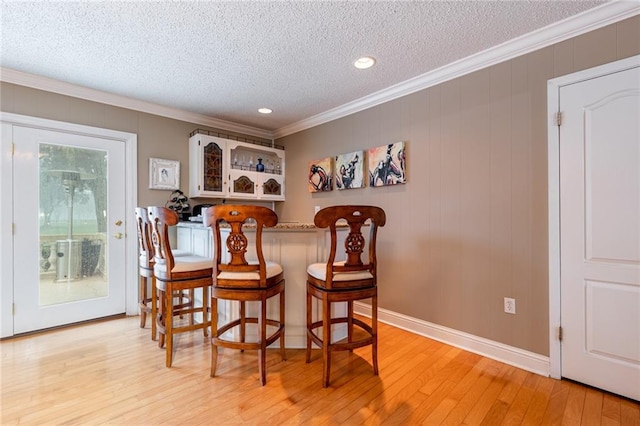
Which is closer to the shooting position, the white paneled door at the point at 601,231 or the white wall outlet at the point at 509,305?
the white paneled door at the point at 601,231

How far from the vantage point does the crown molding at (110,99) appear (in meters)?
2.62

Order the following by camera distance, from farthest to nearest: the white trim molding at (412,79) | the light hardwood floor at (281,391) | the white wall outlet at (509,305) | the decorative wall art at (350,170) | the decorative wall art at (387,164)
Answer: the decorative wall art at (350,170) → the decorative wall art at (387,164) → the white wall outlet at (509,305) → the white trim molding at (412,79) → the light hardwood floor at (281,391)

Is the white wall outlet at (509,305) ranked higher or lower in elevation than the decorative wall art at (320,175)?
lower

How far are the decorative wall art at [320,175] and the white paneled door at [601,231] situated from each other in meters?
2.26

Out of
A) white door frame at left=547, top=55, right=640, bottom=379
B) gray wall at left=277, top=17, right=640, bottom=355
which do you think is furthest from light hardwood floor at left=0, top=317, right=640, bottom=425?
gray wall at left=277, top=17, right=640, bottom=355

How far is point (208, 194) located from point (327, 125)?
5.71 ft

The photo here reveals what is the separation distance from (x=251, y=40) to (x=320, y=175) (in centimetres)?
187

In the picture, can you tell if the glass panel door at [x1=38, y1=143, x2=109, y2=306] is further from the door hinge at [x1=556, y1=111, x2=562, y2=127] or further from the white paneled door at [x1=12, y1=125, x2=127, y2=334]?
the door hinge at [x1=556, y1=111, x2=562, y2=127]

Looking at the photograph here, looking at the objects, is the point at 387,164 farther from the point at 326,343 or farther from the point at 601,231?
the point at 326,343

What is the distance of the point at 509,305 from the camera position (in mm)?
2221

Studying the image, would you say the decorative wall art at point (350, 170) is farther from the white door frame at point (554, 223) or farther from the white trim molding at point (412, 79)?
the white door frame at point (554, 223)

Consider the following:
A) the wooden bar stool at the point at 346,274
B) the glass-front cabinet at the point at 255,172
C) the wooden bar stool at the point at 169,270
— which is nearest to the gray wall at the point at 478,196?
the wooden bar stool at the point at 346,274

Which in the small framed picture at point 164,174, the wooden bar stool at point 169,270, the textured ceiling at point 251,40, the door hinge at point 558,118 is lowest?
the wooden bar stool at point 169,270

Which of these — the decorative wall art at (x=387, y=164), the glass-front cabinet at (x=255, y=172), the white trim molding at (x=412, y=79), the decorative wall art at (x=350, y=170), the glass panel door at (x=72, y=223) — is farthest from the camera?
the glass-front cabinet at (x=255, y=172)
